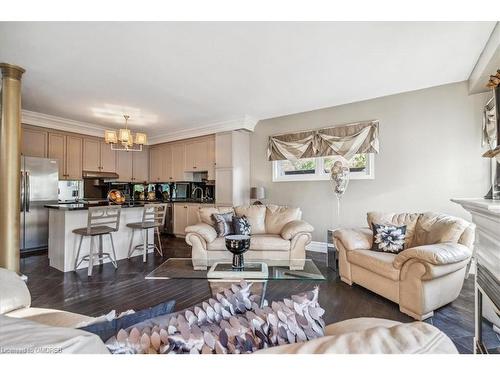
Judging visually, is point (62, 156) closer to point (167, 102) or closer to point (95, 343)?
point (167, 102)

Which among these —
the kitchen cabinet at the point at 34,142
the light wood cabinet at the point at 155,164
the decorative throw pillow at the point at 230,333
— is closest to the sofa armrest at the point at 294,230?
the decorative throw pillow at the point at 230,333

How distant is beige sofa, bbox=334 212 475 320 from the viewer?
2.03m

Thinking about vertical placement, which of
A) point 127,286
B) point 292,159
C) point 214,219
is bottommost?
point 127,286

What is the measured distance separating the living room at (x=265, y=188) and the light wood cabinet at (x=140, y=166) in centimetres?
98

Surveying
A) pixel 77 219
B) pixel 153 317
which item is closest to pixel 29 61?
pixel 77 219

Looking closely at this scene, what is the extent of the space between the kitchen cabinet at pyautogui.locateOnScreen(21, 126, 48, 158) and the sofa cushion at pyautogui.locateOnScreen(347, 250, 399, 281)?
5.65m

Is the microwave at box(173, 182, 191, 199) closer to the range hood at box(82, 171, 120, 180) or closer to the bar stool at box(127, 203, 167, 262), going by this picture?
the range hood at box(82, 171, 120, 180)

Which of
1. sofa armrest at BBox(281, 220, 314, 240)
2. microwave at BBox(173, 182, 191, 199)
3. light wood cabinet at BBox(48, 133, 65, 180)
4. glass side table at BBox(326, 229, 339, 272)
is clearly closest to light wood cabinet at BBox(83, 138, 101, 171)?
light wood cabinet at BBox(48, 133, 65, 180)

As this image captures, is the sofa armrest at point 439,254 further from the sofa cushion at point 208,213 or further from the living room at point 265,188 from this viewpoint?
the sofa cushion at point 208,213

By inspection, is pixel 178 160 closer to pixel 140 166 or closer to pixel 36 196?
pixel 140 166

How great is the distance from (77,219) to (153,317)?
10.7 feet

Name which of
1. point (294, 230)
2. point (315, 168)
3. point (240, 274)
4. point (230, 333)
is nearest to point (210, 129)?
point (315, 168)

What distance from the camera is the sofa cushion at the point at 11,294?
1193mm
